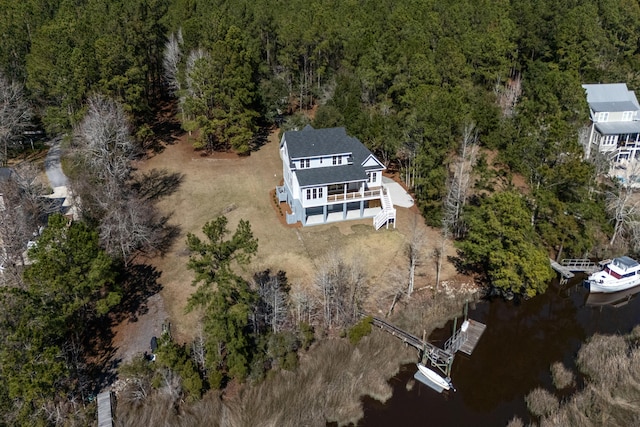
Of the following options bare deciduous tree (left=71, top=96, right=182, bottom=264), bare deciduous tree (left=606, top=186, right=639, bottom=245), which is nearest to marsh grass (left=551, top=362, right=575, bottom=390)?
bare deciduous tree (left=606, top=186, right=639, bottom=245)

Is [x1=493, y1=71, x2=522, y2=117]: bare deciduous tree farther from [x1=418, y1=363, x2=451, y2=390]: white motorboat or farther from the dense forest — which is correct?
[x1=418, y1=363, x2=451, y2=390]: white motorboat

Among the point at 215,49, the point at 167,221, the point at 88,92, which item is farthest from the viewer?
the point at 215,49

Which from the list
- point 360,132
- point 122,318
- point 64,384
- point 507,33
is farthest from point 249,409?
point 507,33

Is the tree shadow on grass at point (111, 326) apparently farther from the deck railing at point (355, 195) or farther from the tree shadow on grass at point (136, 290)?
the deck railing at point (355, 195)

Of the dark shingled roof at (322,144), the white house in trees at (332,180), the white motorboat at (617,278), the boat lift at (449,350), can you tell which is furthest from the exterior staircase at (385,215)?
the white motorboat at (617,278)

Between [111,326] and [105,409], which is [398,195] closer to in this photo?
[111,326]

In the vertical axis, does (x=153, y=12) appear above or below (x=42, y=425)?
above

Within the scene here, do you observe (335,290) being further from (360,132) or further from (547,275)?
(360,132)
